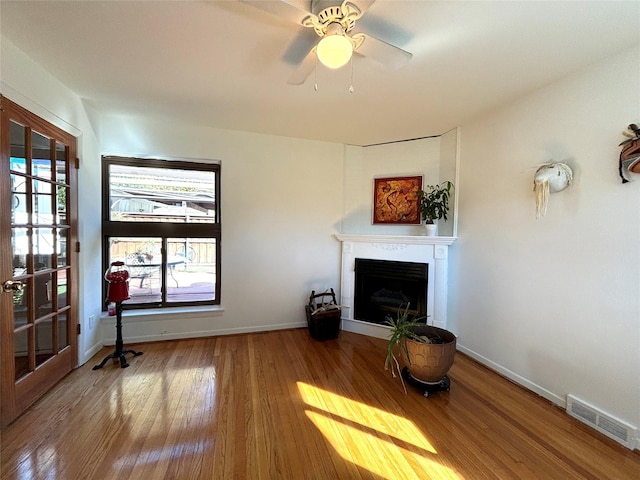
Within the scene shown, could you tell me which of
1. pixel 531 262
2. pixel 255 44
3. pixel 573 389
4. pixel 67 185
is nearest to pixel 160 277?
pixel 67 185

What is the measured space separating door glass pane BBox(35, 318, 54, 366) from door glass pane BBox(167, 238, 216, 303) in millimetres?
1089

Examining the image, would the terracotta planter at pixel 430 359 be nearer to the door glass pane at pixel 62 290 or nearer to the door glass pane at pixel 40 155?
the door glass pane at pixel 62 290

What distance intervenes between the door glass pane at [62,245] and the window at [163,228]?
0.60 metres

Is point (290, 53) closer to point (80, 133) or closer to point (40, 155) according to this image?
point (40, 155)

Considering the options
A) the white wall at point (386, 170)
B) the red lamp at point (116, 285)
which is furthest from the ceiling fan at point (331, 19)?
the red lamp at point (116, 285)

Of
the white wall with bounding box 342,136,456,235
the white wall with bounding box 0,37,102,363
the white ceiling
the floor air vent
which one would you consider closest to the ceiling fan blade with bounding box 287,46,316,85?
the white ceiling

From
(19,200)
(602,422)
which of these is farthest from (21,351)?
(602,422)

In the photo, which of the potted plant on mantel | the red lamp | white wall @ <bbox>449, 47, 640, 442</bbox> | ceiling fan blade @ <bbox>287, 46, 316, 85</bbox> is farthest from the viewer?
the potted plant on mantel

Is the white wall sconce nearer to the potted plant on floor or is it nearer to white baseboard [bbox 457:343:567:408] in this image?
the potted plant on floor

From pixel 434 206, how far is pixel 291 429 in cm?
253

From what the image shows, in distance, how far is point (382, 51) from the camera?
57.5 inches

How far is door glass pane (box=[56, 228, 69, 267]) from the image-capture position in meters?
2.22

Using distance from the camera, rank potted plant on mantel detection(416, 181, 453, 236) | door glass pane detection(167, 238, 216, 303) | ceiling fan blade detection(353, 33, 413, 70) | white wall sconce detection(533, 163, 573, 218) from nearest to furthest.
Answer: ceiling fan blade detection(353, 33, 413, 70) → white wall sconce detection(533, 163, 573, 218) → potted plant on mantel detection(416, 181, 453, 236) → door glass pane detection(167, 238, 216, 303)

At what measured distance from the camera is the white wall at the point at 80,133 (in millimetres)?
1742
